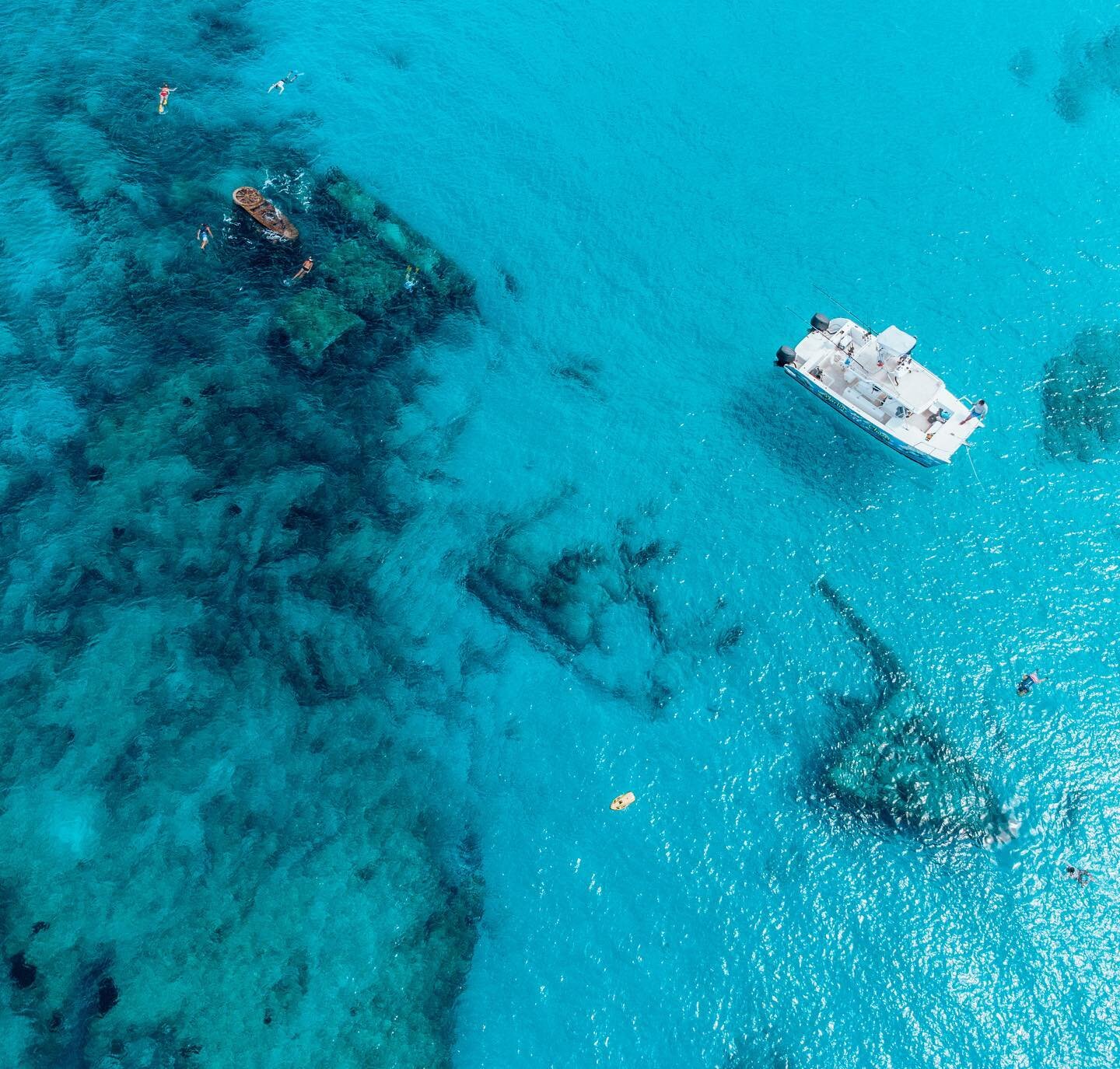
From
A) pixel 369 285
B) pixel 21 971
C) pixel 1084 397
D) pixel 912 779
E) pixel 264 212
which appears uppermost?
pixel 1084 397

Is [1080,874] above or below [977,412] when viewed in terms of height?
below

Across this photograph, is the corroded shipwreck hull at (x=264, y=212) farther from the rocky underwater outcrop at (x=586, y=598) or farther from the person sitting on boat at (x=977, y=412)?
the person sitting on boat at (x=977, y=412)

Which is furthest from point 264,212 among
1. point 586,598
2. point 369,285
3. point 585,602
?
point 585,602

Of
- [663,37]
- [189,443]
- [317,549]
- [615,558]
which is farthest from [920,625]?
[663,37]

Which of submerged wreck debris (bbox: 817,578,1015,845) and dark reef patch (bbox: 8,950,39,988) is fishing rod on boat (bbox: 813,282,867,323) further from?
dark reef patch (bbox: 8,950,39,988)

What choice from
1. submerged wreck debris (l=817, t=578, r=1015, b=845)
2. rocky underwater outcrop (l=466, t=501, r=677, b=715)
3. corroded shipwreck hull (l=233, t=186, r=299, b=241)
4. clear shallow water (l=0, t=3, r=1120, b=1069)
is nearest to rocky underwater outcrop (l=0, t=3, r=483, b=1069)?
clear shallow water (l=0, t=3, r=1120, b=1069)

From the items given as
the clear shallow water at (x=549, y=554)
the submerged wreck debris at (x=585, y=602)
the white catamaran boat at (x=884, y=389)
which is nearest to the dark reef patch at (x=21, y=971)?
the clear shallow water at (x=549, y=554)

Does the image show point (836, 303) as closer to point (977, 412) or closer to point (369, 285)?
point (977, 412)
